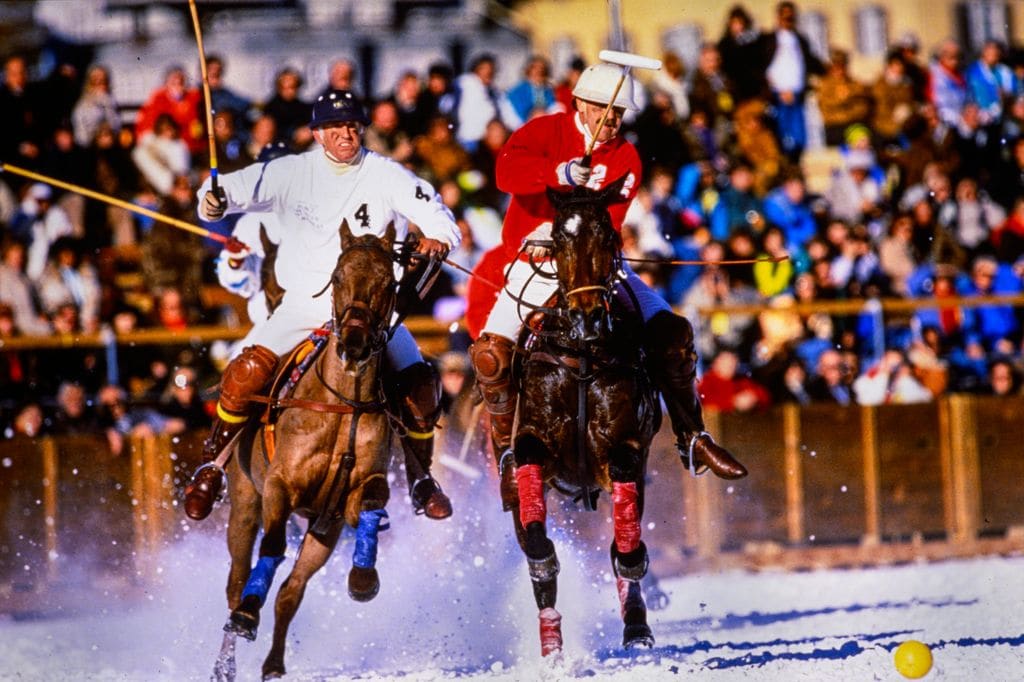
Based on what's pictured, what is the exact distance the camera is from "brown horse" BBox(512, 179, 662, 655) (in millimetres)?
9562

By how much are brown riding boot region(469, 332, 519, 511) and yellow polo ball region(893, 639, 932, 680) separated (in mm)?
2144

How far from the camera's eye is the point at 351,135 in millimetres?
10367

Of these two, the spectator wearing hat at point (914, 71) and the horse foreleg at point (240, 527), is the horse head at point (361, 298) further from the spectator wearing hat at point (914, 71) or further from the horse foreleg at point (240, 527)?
the spectator wearing hat at point (914, 71)

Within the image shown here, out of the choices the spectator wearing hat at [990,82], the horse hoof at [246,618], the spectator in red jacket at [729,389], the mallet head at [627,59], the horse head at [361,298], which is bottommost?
the horse hoof at [246,618]

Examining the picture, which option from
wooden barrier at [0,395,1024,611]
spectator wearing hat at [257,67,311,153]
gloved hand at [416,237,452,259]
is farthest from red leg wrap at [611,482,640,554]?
spectator wearing hat at [257,67,311,153]

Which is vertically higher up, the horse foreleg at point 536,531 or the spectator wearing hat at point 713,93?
the spectator wearing hat at point 713,93

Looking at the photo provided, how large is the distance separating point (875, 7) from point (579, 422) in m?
12.8

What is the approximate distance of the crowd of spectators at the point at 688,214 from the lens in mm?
13906

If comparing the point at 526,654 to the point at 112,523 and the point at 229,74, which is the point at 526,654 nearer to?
the point at 112,523

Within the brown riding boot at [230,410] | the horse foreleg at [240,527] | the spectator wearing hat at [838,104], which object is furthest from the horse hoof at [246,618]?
the spectator wearing hat at [838,104]

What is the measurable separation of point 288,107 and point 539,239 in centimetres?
497

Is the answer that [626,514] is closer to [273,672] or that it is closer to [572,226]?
[572,226]

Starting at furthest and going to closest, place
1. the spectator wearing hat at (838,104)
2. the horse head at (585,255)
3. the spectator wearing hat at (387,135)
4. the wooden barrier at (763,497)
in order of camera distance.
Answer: the spectator wearing hat at (838,104), the spectator wearing hat at (387,135), the wooden barrier at (763,497), the horse head at (585,255)

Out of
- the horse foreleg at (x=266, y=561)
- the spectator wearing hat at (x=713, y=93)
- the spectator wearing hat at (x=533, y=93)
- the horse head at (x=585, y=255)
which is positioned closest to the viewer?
the horse head at (x=585, y=255)
